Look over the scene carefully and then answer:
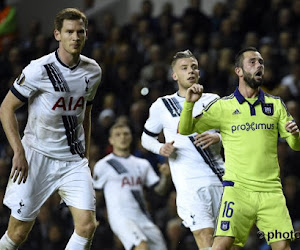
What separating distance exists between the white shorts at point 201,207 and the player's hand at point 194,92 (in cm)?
111

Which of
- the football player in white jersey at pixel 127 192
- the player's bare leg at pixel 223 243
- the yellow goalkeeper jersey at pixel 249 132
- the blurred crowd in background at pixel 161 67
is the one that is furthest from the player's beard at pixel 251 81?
the blurred crowd in background at pixel 161 67

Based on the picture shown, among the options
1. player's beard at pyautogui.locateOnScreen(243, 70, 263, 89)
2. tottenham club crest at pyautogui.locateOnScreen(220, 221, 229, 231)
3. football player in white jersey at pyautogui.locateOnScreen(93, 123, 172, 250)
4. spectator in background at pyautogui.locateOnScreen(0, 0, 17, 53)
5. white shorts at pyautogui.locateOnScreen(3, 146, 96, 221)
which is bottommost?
football player in white jersey at pyautogui.locateOnScreen(93, 123, 172, 250)

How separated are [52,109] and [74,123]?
9.2 inches

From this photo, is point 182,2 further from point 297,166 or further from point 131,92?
point 297,166

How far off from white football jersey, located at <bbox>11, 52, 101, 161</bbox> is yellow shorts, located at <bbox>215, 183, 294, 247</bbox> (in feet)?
4.55

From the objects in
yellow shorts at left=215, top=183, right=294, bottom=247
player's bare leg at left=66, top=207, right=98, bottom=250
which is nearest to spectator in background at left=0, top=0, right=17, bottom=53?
player's bare leg at left=66, top=207, right=98, bottom=250

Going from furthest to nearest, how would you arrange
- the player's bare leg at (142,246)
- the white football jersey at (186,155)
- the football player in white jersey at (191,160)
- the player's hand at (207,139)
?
1. the player's bare leg at (142,246)
2. the white football jersey at (186,155)
3. the football player in white jersey at (191,160)
4. the player's hand at (207,139)

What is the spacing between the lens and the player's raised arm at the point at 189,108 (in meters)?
6.41

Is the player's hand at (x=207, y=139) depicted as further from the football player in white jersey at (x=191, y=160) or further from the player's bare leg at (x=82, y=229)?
the player's bare leg at (x=82, y=229)

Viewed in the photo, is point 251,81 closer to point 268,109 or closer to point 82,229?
point 268,109

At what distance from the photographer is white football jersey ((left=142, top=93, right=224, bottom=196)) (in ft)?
23.9

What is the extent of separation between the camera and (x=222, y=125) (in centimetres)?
663

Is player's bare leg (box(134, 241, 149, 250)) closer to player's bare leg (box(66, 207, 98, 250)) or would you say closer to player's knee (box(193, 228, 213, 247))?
player's knee (box(193, 228, 213, 247))

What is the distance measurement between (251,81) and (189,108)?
57 cm
